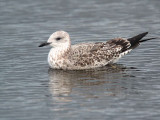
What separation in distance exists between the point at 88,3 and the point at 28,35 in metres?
5.04

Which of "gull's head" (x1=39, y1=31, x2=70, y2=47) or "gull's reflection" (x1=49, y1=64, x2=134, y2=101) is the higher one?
"gull's head" (x1=39, y1=31, x2=70, y2=47)

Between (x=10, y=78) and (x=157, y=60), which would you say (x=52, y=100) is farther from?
(x=157, y=60)

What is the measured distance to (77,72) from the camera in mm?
14289

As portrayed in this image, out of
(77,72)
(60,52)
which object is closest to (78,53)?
(60,52)

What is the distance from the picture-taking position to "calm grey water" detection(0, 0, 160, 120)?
1096 centimetres

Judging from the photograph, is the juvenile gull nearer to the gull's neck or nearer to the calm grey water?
the gull's neck

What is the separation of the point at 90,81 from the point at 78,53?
166 cm

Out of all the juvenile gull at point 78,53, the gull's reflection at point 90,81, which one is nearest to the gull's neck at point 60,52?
the juvenile gull at point 78,53

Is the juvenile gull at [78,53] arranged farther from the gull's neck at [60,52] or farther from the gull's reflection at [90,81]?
the gull's reflection at [90,81]

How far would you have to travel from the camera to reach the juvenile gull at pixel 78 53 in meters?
14.5

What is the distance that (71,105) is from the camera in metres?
11.2

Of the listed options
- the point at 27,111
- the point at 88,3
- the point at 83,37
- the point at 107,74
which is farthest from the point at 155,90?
the point at 88,3

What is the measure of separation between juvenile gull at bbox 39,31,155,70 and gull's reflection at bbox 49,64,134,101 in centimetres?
21

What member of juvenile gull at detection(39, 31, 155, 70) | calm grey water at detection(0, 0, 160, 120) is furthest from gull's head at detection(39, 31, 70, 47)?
calm grey water at detection(0, 0, 160, 120)
